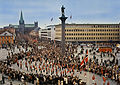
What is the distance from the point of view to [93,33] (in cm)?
8862

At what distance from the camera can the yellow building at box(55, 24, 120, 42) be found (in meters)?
88.6

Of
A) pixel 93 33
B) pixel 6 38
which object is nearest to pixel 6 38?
pixel 6 38

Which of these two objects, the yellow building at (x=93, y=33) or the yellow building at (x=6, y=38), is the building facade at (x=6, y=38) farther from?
the yellow building at (x=93, y=33)

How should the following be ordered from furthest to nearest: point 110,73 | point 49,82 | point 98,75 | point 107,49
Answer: point 107,49 < point 98,75 < point 110,73 < point 49,82

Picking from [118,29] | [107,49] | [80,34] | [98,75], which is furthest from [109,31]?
[98,75]

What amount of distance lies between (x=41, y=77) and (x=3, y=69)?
7.52 m

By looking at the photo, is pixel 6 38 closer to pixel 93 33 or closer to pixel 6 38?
pixel 6 38

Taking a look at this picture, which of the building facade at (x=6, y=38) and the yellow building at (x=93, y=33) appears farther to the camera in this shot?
the building facade at (x=6, y=38)

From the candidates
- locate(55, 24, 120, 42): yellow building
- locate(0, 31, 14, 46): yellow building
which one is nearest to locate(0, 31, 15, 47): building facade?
locate(0, 31, 14, 46): yellow building

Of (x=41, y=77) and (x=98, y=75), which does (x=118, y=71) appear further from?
(x=41, y=77)

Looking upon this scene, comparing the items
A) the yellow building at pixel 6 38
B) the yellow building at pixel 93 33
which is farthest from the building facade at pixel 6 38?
the yellow building at pixel 93 33

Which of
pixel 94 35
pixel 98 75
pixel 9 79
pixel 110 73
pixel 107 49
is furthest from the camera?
pixel 94 35

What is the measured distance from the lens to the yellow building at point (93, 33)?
88.6 m

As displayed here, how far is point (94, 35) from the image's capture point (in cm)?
8869
